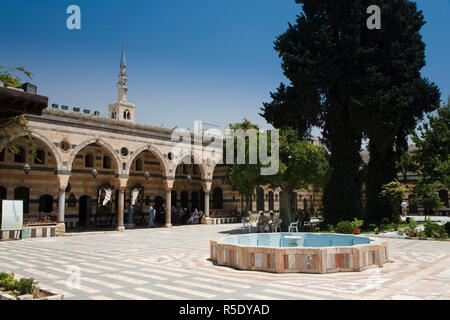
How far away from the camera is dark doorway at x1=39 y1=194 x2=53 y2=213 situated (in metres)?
22.6

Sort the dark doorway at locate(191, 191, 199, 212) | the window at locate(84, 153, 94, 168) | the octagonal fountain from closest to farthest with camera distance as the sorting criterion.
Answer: the octagonal fountain
the window at locate(84, 153, 94, 168)
the dark doorway at locate(191, 191, 199, 212)

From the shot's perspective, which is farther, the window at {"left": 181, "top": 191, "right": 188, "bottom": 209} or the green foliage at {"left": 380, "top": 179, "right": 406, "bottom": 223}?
the window at {"left": 181, "top": 191, "right": 188, "bottom": 209}

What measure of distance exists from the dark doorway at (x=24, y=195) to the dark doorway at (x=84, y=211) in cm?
361

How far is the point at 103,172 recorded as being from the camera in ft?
83.6

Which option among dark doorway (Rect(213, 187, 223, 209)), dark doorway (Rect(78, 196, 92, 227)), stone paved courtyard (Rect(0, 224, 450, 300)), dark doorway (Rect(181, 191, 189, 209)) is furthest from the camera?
dark doorway (Rect(213, 187, 223, 209))

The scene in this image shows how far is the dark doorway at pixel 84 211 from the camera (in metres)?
24.8

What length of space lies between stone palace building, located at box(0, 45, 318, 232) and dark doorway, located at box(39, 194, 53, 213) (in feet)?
0.13

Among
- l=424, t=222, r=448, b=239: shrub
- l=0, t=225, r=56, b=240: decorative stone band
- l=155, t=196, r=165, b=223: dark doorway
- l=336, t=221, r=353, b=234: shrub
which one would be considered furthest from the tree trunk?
l=0, t=225, r=56, b=240: decorative stone band

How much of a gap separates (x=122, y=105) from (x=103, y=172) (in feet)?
129

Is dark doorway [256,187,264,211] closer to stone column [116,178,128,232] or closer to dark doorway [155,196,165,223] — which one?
dark doorway [155,196,165,223]

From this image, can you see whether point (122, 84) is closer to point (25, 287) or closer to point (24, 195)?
point (24, 195)

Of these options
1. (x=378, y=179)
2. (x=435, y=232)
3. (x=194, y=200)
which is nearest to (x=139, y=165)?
(x=194, y=200)
